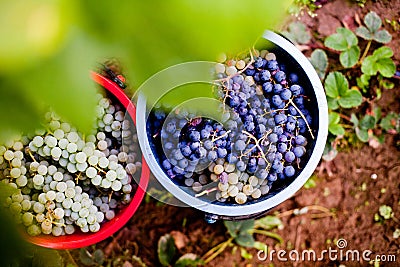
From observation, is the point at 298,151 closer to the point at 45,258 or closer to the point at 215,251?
the point at 215,251

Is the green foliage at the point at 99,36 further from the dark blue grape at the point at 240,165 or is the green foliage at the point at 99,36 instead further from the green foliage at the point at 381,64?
the green foliage at the point at 381,64

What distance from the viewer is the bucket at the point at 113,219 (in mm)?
1237

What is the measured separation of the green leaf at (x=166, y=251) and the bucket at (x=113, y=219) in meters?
0.31

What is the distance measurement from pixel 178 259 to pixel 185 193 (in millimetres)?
424

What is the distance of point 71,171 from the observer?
1207 mm

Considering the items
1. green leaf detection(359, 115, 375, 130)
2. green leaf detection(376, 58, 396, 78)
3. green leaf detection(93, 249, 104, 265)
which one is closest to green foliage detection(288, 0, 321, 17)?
green leaf detection(376, 58, 396, 78)

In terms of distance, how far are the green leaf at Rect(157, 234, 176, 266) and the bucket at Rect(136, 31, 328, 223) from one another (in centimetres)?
33

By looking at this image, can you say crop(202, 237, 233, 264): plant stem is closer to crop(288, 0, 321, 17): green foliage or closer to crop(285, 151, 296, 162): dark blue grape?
crop(285, 151, 296, 162): dark blue grape

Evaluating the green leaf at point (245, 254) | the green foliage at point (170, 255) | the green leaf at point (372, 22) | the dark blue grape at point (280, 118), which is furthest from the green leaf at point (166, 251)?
the green leaf at point (372, 22)

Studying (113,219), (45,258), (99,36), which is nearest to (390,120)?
(113,219)

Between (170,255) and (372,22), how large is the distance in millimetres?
905

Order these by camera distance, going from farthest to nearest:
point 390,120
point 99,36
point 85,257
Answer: point 390,120 → point 85,257 → point 99,36

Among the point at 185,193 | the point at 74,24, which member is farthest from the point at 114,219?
the point at 74,24

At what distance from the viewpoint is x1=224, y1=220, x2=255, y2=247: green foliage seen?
1.57m
